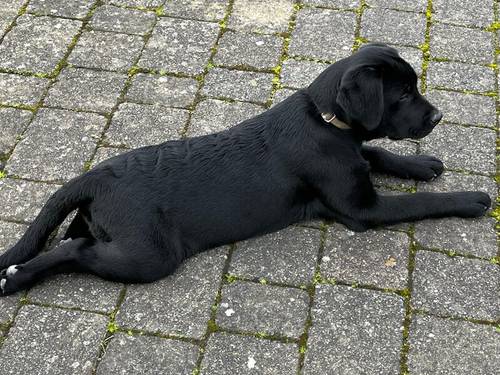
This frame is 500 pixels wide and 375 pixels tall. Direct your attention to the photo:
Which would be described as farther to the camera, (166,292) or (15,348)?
(166,292)

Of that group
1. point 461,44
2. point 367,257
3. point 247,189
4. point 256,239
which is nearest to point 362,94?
point 247,189

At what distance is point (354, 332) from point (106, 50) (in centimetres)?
318

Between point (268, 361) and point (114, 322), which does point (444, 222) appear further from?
point (114, 322)

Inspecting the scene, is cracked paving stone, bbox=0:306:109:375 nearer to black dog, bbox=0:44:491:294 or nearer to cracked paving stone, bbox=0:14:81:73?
black dog, bbox=0:44:491:294

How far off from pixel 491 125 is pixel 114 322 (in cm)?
296

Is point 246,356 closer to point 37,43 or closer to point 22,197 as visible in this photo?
point 22,197

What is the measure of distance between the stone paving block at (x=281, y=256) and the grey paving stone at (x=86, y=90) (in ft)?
5.51

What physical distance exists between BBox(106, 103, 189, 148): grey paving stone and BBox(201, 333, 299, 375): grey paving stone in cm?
175

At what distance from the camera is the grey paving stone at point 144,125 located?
557 centimetres

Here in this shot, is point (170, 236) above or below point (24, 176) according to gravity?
above

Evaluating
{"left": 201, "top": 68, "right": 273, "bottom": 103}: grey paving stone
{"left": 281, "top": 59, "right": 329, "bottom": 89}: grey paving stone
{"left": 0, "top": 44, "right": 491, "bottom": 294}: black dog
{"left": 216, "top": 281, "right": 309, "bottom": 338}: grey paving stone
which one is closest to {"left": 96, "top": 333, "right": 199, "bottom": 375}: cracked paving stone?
{"left": 216, "top": 281, "right": 309, "bottom": 338}: grey paving stone

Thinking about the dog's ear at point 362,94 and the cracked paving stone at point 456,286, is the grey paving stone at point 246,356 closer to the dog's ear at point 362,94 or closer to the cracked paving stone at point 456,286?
the cracked paving stone at point 456,286

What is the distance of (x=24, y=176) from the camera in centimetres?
527

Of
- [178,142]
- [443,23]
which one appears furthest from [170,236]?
[443,23]
